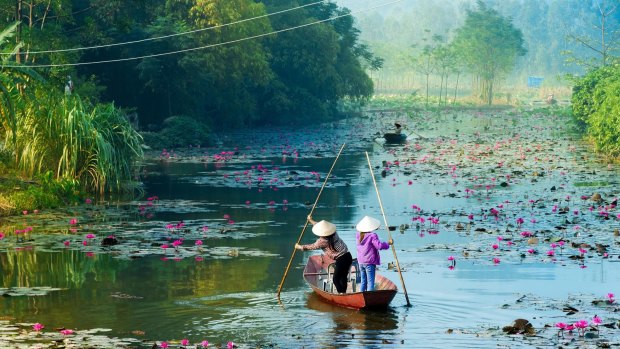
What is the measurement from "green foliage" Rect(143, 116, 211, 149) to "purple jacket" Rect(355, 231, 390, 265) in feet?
129

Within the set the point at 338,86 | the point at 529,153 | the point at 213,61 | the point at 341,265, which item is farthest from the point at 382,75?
the point at 341,265

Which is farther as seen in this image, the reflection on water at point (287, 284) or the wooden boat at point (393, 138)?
the wooden boat at point (393, 138)

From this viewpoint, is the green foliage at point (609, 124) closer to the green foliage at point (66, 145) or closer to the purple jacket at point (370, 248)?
the green foliage at point (66, 145)

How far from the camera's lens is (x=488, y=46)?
13562cm

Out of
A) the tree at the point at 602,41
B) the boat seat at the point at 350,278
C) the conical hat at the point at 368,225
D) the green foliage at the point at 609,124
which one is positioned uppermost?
Result: the tree at the point at 602,41

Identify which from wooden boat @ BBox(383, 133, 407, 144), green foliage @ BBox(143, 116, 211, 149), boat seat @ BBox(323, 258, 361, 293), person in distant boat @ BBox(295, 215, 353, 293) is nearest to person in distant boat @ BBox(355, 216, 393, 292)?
person in distant boat @ BBox(295, 215, 353, 293)

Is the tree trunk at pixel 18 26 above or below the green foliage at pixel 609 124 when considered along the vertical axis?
above

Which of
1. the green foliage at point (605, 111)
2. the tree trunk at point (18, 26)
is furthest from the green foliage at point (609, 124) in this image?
the tree trunk at point (18, 26)

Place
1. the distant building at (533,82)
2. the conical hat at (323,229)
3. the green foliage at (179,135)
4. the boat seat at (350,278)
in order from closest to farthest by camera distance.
→ the conical hat at (323,229) → the boat seat at (350,278) → the green foliage at (179,135) → the distant building at (533,82)

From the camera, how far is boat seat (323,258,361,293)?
60.6 ft

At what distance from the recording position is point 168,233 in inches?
1001

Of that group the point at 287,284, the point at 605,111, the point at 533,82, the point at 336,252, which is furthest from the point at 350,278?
the point at 533,82

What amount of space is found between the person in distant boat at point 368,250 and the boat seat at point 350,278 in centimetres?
70

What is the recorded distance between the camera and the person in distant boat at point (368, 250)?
57.9 feet
